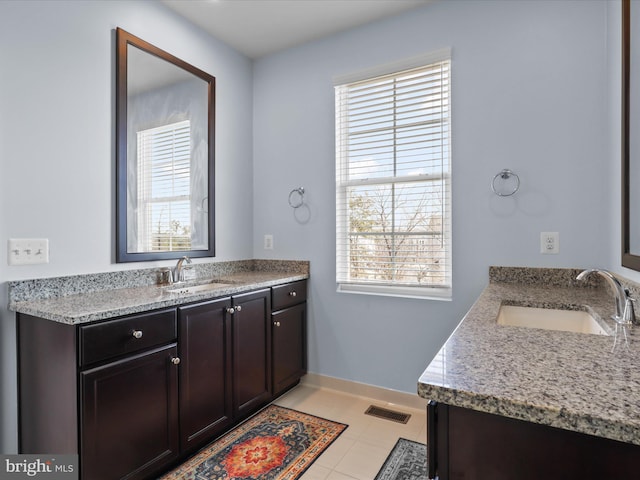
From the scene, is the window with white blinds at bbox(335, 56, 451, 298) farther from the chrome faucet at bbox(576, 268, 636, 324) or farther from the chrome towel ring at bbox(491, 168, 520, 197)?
A: the chrome faucet at bbox(576, 268, 636, 324)

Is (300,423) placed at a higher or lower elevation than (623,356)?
lower

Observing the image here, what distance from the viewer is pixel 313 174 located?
9.50 ft

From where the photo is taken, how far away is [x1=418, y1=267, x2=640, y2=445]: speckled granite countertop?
630mm

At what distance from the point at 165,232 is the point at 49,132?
0.84 meters

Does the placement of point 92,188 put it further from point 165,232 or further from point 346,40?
point 346,40

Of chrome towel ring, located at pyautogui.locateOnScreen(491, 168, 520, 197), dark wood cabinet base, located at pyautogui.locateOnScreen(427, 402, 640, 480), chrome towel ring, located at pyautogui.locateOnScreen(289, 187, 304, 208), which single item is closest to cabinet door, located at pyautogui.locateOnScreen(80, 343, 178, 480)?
dark wood cabinet base, located at pyautogui.locateOnScreen(427, 402, 640, 480)

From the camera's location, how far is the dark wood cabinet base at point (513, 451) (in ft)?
2.12

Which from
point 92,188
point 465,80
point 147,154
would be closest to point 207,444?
point 92,188

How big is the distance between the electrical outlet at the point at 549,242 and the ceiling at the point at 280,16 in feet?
5.61

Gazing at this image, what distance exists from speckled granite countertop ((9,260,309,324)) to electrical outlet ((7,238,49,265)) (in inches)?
3.9

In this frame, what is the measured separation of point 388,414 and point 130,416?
1.58 m

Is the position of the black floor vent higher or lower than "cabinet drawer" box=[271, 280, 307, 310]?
lower

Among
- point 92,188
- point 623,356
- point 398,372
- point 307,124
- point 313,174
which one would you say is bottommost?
point 398,372

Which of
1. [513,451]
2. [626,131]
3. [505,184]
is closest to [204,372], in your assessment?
[513,451]
